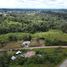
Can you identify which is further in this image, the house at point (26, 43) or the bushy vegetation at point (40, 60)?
the house at point (26, 43)

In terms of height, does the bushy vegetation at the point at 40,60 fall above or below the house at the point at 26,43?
above

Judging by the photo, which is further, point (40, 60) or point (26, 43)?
point (26, 43)

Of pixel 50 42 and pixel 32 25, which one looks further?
pixel 32 25

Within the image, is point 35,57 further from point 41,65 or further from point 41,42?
point 41,42

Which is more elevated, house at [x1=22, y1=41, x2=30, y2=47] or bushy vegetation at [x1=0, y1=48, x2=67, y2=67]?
bushy vegetation at [x1=0, y1=48, x2=67, y2=67]

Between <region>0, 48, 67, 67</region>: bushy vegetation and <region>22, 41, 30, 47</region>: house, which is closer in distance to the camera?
<region>0, 48, 67, 67</region>: bushy vegetation

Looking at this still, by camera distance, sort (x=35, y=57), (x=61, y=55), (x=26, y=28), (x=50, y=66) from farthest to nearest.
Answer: (x=26, y=28) < (x=61, y=55) < (x=35, y=57) < (x=50, y=66)

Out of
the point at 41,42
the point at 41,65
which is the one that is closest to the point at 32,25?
the point at 41,42

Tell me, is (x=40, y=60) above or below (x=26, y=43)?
above

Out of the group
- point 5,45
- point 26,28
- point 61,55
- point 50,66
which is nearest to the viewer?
point 50,66

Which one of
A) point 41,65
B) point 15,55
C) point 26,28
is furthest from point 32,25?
point 41,65
